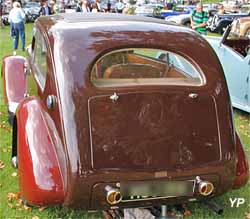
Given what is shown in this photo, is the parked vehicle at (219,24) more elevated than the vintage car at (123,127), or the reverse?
the vintage car at (123,127)

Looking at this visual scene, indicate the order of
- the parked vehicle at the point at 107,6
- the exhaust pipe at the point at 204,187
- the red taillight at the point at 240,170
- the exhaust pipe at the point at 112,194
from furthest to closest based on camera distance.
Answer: the parked vehicle at the point at 107,6 → the red taillight at the point at 240,170 → the exhaust pipe at the point at 204,187 → the exhaust pipe at the point at 112,194

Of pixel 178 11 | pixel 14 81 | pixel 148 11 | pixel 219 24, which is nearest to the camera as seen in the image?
pixel 14 81

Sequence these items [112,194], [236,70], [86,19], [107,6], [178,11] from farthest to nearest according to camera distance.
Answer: [107,6]
[178,11]
[236,70]
[86,19]
[112,194]

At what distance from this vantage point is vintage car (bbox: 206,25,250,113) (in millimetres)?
6781

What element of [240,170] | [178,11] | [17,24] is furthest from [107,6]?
[240,170]

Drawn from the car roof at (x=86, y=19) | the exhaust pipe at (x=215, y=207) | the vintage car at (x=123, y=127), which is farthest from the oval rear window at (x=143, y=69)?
the exhaust pipe at (x=215, y=207)

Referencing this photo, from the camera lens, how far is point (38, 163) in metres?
3.39

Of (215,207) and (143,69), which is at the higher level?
(143,69)

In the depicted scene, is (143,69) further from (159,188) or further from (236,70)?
(236,70)

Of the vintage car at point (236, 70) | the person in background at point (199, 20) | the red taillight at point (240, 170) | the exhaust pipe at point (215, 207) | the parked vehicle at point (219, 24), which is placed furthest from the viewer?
the parked vehicle at point (219, 24)

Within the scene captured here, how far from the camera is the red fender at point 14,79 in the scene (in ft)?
18.0

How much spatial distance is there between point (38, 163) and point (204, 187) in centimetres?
123

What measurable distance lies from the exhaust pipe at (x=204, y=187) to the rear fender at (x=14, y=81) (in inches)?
102

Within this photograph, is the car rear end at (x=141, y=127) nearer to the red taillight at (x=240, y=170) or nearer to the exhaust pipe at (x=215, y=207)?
the red taillight at (x=240, y=170)
